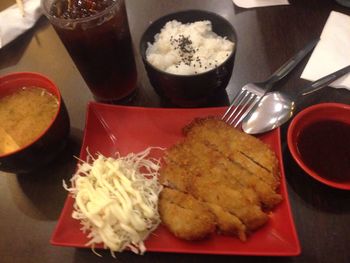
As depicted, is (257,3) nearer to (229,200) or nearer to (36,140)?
(229,200)

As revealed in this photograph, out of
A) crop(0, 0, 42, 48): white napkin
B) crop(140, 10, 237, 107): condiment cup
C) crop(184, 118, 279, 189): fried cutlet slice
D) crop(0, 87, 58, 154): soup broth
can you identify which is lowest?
crop(184, 118, 279, 189): fried cutlet slice

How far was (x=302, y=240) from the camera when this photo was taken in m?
1.05

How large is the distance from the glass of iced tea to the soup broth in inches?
7.9

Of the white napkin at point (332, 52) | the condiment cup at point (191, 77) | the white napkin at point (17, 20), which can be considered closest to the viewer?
the condiment cup at point (191, 77)

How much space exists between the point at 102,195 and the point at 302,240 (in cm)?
66

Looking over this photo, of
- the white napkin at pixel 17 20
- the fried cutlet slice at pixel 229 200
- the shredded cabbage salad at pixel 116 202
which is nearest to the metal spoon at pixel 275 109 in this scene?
the fried cutlet slice at pixel 229 200

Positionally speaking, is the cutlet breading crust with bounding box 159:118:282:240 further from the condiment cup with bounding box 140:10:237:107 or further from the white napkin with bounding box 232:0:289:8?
the white napkin with bounding box 232:0:289:8

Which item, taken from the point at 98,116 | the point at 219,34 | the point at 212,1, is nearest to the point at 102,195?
the point at 98,116

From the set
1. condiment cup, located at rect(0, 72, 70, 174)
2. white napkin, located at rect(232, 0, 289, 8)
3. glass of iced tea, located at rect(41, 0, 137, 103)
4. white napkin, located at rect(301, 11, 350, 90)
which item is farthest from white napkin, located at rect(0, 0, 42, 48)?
white napkin, located at rect(301, 11, 350, 90)

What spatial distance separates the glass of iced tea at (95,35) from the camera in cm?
115

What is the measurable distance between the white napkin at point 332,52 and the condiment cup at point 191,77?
421mm

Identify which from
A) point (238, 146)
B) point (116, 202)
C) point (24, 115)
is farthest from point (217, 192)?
point (24, 115)

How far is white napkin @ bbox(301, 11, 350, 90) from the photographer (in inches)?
57.0

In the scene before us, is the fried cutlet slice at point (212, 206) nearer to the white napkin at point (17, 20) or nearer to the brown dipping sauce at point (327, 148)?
the brown dipping sauce at point (327, 148)
